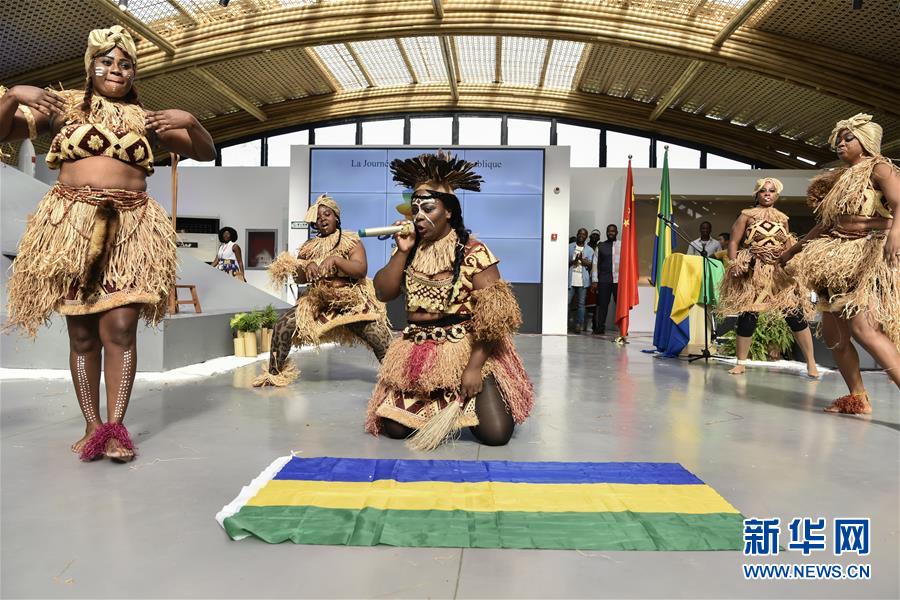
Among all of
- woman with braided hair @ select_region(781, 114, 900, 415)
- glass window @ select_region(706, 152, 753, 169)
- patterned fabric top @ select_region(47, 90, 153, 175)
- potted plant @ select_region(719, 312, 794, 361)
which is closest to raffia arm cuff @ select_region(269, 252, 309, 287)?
patterned fabric top @ select_region(47, 90, 153, 175)

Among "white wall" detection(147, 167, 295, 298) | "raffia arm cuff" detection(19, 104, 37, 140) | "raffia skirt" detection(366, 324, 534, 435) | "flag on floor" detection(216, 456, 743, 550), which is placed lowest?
"flag on floor" detection(216, 456, 743, 550)

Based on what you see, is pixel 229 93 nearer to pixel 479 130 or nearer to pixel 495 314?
pixel 479 130

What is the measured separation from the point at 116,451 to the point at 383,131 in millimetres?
12513

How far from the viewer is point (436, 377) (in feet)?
9.05

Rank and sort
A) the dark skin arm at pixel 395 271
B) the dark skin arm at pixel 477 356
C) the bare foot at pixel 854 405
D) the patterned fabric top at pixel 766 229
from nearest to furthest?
the dark skin arm at pixel 477 356, the dark skin arm at pixel 395 271, the bare foot at pixel 854 405, the patterned fabric top at pixel 766 229

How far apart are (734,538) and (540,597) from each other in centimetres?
63

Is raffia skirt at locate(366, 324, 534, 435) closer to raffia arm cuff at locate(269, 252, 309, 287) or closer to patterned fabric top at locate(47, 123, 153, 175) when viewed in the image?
patterned fabric top at locate(47, 123, 153, 175)

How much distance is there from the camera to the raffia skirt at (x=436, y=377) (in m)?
2.77

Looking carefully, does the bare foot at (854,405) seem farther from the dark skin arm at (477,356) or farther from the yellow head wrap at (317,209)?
the yellow head wrap at (317,209)

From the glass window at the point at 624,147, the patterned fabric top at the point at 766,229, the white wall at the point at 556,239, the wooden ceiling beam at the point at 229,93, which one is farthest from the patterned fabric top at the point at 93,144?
the glass window at the point at 624,147

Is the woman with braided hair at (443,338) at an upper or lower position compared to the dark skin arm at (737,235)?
lower

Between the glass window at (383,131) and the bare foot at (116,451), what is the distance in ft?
40.5

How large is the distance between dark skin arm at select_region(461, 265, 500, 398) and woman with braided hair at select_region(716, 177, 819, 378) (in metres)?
3.35

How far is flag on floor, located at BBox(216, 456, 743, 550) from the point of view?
1684 mm
